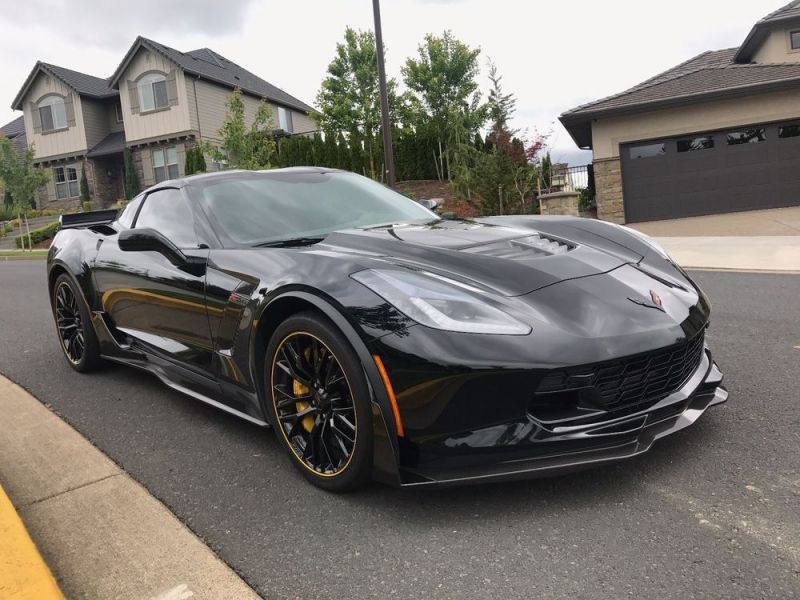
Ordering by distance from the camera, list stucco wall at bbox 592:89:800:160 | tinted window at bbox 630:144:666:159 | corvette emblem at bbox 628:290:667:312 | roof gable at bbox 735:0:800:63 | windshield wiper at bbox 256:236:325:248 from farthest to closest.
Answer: roof gable at bbox 735:0:800:63 < tinted window at bbox 630:144:666:159 < stucco wall at bbox 592:89:800:160 < windshield wiper at bbox 256:236:325:248 < corvette emblem at bbox 628:290:667:312

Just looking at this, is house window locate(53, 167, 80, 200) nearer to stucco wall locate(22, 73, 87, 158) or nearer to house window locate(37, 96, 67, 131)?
stucco wall locate(22, 73, 87, 158)

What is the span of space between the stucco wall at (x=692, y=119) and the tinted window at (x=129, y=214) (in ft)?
51.4

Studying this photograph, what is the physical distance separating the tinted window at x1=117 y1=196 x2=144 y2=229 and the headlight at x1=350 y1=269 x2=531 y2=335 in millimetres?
2509

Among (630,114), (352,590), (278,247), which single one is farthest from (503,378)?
(630,114)

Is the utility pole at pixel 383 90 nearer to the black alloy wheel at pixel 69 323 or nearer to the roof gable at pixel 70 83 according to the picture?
the black alloy wheel at pixel 69 323

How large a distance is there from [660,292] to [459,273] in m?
0.87

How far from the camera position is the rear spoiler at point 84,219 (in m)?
5.22

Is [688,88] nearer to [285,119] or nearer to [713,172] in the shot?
[713,172]

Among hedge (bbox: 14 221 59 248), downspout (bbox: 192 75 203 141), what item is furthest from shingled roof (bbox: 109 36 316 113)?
hedge (bbox: 14 221 59 248)

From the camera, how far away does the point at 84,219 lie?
552 centimetres

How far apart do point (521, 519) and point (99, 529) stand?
5.26 ft

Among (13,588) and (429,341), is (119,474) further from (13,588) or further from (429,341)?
(429,341)

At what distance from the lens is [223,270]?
3020mm

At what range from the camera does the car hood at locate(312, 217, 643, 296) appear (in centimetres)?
251
